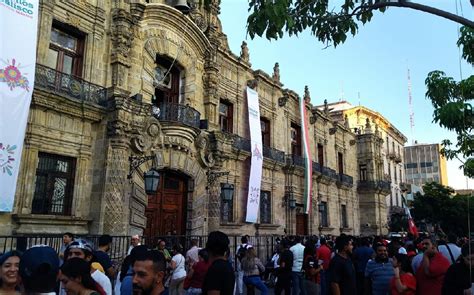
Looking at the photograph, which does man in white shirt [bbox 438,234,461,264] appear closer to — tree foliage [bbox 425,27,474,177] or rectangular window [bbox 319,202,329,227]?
tree foliage [bbox 425,27,474,177]

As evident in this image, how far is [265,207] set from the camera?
730 inches

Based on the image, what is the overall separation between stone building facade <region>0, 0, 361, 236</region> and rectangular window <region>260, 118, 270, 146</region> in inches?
42.2

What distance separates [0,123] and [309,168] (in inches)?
573

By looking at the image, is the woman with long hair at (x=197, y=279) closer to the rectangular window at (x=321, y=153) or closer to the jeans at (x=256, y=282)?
the jeans at (x=256, y=282)

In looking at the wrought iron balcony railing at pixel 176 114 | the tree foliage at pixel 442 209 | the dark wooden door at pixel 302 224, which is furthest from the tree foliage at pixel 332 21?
the tree foliage at pixel 442 209

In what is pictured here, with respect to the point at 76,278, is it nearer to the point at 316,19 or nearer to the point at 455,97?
the point at 316,19

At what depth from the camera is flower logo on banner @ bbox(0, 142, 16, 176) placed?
8727 mm

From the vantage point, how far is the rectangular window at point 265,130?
20.0m

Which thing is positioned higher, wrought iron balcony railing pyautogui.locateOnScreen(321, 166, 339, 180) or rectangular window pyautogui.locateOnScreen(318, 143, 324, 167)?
rectangular window pyautogui.locateOnScreen(318, 143, 324, 167)

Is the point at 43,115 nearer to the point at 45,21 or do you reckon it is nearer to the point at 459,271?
the point at 45,21

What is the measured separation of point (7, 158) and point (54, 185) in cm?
189

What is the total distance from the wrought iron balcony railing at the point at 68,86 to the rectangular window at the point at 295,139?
13103mm

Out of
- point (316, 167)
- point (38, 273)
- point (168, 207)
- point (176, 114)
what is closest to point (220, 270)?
point (38, 273)

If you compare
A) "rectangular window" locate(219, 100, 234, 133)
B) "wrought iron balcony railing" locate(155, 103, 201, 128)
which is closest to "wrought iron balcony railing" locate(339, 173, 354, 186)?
"rectangular window" locate(219, 100, 234, 133)
